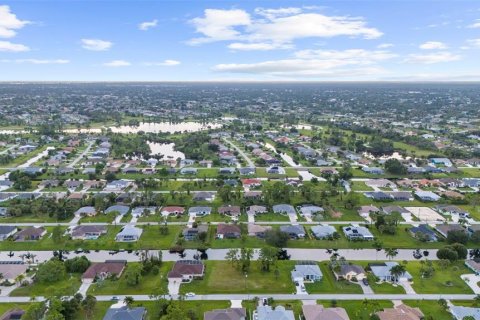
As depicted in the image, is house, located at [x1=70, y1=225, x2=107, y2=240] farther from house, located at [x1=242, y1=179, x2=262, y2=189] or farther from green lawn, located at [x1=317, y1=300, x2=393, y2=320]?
green lawn, located at [x1=317, y1=300, x2=393, y2=320]

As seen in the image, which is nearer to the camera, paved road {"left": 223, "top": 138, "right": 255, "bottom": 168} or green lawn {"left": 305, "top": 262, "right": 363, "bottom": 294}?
green lawn {"left": 305, "top": 262, "right": 363, "bottom": 294}

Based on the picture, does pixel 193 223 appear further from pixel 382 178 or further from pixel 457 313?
pixel 382 178

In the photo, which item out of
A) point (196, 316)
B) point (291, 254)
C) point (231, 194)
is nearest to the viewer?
point (196, 316)

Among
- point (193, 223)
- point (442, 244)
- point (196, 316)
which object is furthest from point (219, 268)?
point (442, 244)

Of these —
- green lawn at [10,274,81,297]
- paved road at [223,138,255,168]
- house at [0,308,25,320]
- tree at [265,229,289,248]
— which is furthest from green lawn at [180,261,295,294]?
paved road at [223,138,255,168]

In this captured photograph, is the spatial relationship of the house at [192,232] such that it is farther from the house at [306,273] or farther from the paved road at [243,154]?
the paved road at [243,154]

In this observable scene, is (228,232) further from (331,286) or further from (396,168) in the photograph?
(396,168)

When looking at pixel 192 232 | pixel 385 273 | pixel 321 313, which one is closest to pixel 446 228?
pixel 385 273

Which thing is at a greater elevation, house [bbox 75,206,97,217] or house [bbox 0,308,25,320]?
house [bbox 75,206,97,217]
